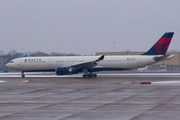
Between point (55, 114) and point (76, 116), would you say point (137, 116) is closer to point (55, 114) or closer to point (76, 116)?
point (76, 116)

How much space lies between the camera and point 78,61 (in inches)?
1411

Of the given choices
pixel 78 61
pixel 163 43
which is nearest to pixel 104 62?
pixel 78 61

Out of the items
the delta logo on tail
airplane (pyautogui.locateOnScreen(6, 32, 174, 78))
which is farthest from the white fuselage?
the delta logo on tail

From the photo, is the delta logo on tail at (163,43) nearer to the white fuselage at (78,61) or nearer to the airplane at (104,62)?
the airplane at (104,62)

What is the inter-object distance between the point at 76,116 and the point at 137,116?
2332 millimetres

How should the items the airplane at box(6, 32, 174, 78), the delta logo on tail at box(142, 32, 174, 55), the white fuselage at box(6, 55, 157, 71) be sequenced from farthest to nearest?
the delta logo on tail at box(142, 32, 174, 55), the white fuselage at box(6, 55, 157, 71), the airplane at box(6, 32, 174, 78)

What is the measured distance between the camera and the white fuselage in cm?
3472

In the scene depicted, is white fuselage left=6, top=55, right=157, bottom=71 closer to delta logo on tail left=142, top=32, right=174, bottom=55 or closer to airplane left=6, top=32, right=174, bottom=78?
airplane left=6, top=32, right=174, bottom=78

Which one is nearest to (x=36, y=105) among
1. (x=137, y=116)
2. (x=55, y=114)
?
(x=55, y=114)

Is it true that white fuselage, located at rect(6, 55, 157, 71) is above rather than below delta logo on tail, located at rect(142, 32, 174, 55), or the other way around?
below

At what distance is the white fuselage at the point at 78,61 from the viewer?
1367 inches

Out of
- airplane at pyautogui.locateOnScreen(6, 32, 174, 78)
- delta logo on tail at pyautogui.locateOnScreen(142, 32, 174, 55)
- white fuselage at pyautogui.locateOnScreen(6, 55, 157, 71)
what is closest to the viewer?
airplane at pyautogui.locateOnScreen(6, 32, 174, 78)

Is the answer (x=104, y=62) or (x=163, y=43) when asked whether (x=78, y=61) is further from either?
(x=163, y=43)

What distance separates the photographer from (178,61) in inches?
3169
